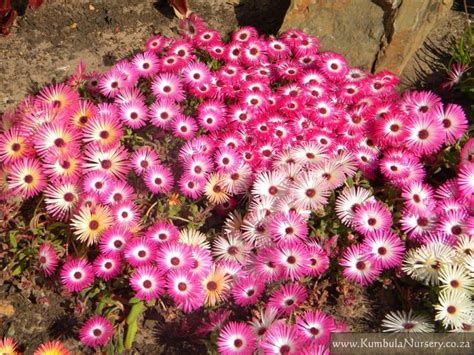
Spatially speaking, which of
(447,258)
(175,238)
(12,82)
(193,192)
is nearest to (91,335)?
(175,238)

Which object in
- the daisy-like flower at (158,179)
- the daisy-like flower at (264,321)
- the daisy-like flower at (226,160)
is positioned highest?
the daisy-like flower at (226,160)

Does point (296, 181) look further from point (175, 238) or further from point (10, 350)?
point (10, 350)

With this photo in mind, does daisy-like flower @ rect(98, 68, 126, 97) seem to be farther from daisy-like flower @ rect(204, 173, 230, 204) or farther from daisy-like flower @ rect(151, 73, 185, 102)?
daisy-like flower @ rect(204, 173, 230, 204)

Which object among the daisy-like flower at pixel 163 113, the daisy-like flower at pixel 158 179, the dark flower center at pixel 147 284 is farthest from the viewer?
the daisy-like flower at pixel 163 113

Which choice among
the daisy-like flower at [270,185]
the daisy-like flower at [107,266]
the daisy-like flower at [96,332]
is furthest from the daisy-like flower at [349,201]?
the daisy-like flower at [96,332]

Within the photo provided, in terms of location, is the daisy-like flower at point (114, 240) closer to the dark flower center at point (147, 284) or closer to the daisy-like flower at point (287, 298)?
the dark flower center at point (147, 284)

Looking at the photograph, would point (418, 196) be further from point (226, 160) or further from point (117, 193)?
point (117, 193)
